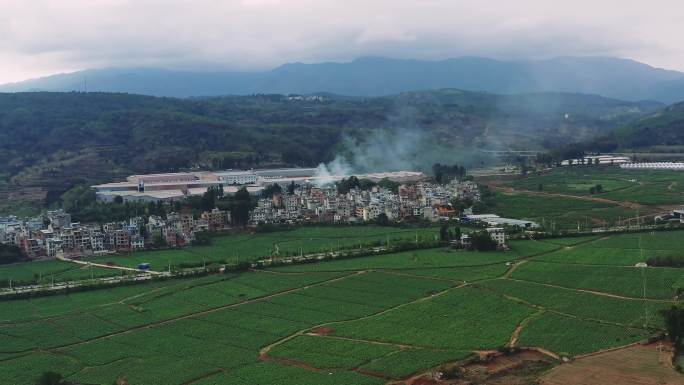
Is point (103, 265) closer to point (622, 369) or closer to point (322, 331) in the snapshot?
point (322, 331)

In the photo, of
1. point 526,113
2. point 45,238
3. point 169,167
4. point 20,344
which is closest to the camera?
point 20,344

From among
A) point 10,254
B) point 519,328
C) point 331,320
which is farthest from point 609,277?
point 10,254

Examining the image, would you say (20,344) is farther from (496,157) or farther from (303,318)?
(496,157)

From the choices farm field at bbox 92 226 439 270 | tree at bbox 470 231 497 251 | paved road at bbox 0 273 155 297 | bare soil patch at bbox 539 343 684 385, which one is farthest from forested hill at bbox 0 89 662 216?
bare soil patch at bbox 539 343 684 385

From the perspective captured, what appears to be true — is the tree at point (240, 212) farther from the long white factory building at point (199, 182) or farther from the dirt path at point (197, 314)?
the dirt path at point (197, 314)

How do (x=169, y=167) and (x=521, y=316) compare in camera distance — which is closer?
(x=521, y=316)

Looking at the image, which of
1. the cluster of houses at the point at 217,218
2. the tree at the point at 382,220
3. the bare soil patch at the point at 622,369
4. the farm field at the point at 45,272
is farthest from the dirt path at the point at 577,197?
the farm field at the point at 45,272

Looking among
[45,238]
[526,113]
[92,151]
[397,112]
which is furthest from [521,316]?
[526,113]
